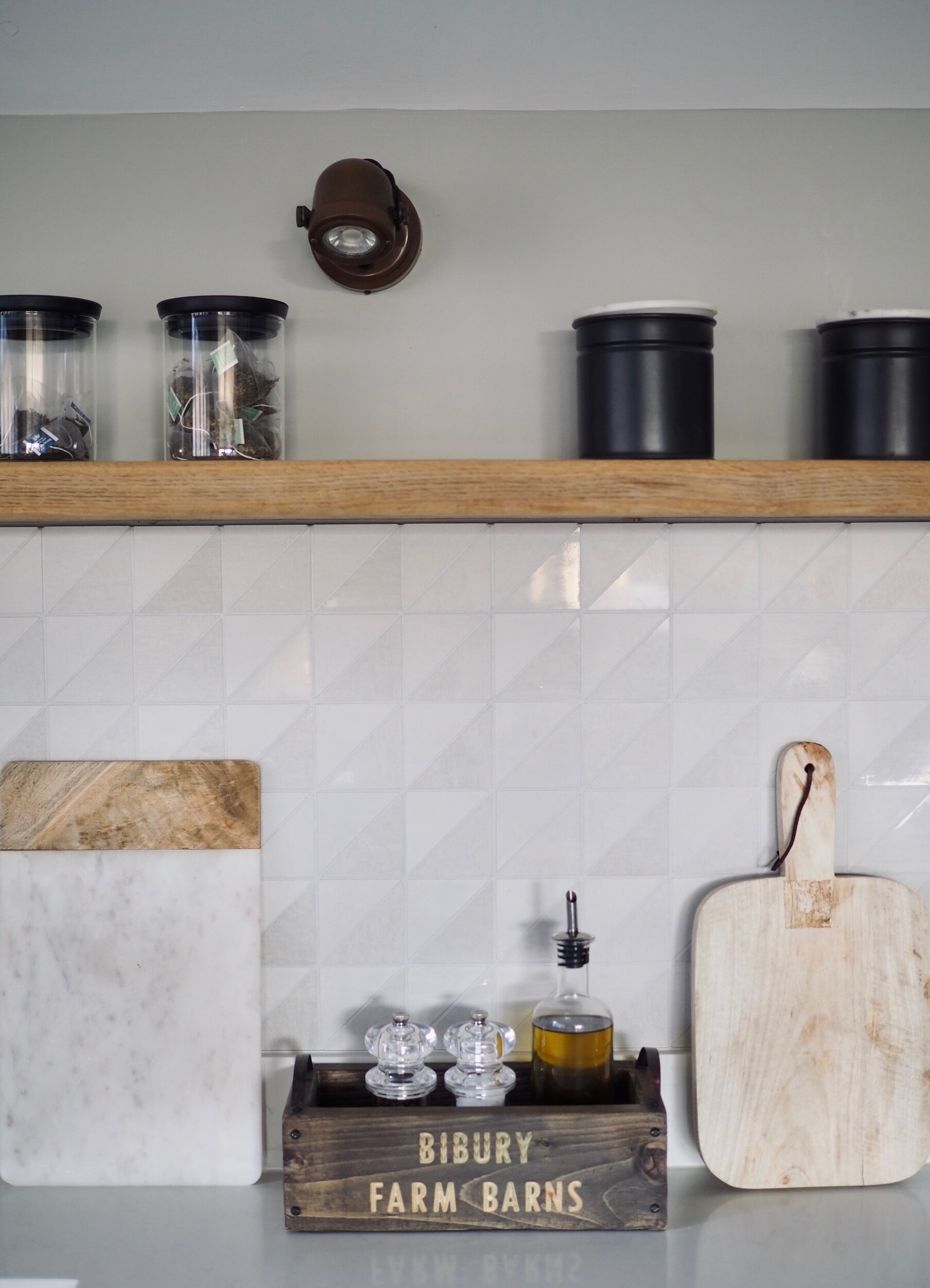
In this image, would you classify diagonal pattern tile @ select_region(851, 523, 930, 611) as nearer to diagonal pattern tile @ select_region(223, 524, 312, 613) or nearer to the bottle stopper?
the bottle stopper

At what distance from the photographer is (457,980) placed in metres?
1.33

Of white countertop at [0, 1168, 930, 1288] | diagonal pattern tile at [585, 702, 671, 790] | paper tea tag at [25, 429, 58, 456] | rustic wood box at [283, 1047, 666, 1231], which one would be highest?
paper tea tag at [25, 429, 58, 456]

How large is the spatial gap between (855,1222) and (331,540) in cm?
95

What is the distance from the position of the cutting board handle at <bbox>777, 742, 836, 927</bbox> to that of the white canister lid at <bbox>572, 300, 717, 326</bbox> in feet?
1.70

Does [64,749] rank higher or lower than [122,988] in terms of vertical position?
higher

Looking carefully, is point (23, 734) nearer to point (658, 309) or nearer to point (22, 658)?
point (22, 658)

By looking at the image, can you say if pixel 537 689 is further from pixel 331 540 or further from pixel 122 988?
pixel 122 988

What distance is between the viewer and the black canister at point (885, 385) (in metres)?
1.15

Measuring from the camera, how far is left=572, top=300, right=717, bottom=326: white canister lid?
1128 mm

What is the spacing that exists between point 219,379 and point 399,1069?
0.77 m

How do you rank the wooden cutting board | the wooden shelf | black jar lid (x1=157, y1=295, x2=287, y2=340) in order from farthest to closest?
the wooden cutting board → black jar lid (x1=157, y1=295, x2=287, y2=340) → the wooden shelf

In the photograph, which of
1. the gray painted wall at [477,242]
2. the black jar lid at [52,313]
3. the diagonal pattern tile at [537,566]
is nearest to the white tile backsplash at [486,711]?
the diagonal pattern tile at [537,566]

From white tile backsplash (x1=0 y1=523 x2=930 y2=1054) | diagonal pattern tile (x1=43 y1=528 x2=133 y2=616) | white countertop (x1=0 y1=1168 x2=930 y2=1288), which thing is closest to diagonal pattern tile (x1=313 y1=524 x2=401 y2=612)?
white tile backsplash (x1=0 y1=523 x2=930 y2=1054)

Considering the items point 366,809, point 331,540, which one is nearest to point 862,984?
point 366,809
